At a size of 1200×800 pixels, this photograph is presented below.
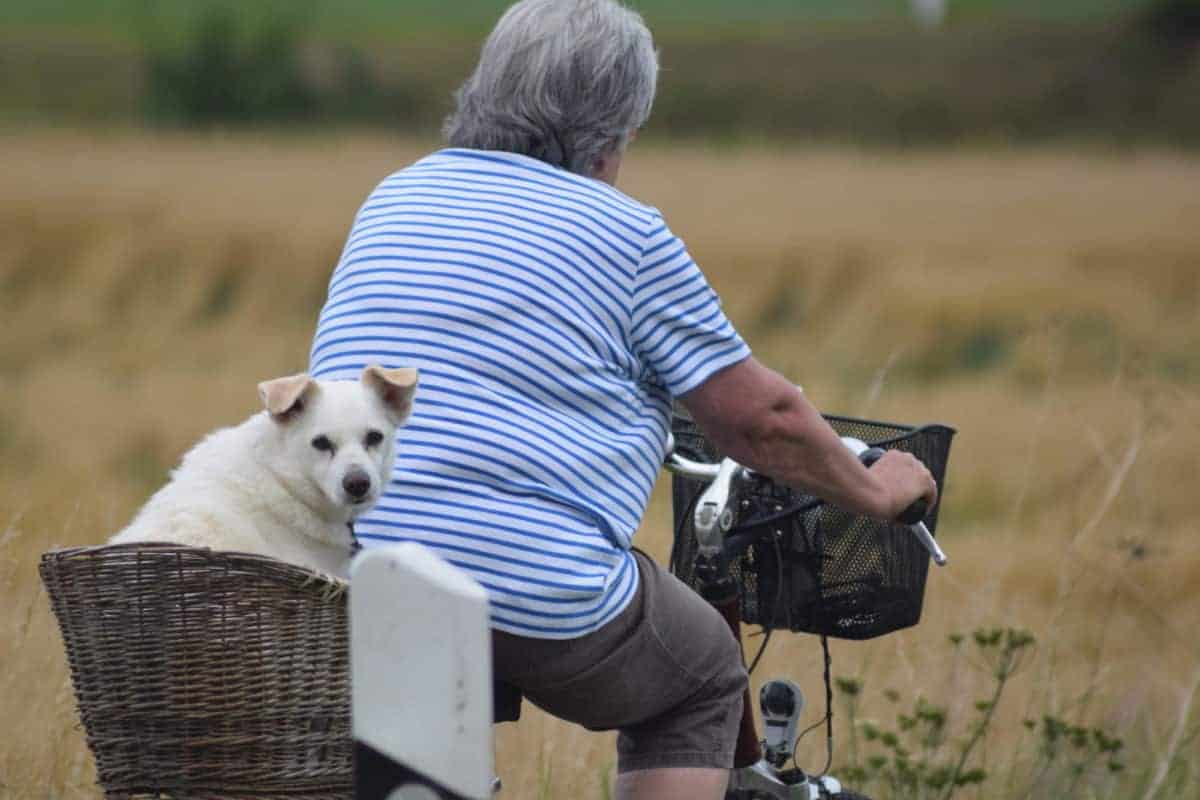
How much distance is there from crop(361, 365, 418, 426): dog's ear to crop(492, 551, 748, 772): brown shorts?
1.22 ft

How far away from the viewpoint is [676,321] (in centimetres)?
323

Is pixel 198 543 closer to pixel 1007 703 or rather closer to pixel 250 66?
pixel 1007 703

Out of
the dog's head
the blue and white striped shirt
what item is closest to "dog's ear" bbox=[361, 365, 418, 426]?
the dog's head

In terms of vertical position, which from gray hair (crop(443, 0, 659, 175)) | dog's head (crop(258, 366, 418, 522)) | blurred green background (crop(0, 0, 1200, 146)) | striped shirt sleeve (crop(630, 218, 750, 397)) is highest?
blurred green background (crop(0, 0, 1200, 146))

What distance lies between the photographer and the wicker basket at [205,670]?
2.76 m

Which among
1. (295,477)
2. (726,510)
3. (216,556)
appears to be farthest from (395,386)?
(726,510)

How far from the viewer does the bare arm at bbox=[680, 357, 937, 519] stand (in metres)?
3.25

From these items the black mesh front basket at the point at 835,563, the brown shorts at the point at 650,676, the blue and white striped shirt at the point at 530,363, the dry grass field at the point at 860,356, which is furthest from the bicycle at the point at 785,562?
the dry grass field at the point at 860,356

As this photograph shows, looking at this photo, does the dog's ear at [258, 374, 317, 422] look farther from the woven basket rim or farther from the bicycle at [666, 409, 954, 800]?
the bicycle at [666, 409, 954, 800]

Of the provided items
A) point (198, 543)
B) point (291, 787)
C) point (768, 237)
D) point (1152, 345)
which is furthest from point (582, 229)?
point (768, 237)

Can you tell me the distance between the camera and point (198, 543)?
3.05 m

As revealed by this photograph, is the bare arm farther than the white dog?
Yes

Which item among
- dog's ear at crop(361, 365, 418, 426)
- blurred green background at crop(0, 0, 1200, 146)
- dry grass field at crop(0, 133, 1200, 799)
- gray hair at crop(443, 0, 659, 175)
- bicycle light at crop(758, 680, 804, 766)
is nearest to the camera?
dog's ear at crop(361, 365, 418, 426)

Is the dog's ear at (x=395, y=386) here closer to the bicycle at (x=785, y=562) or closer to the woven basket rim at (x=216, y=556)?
the woven basket rim at (x=216, y=556)
